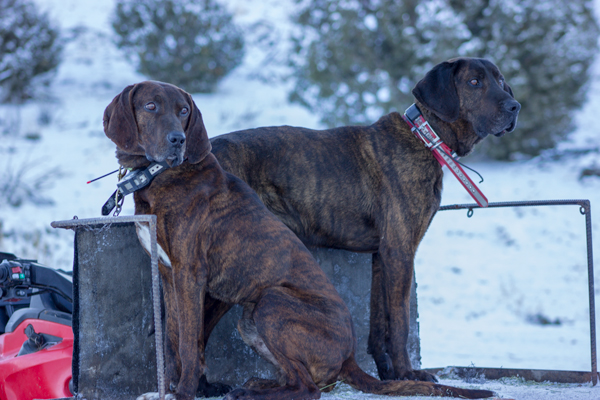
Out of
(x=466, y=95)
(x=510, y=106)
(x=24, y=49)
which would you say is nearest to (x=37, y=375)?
(x=466, y=95)

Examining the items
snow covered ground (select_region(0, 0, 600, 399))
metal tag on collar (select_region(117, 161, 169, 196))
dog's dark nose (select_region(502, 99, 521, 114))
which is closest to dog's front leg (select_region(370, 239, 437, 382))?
snow covered ground (select_region(0, 0, 600, 399))

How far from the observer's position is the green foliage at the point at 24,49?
43.8ft

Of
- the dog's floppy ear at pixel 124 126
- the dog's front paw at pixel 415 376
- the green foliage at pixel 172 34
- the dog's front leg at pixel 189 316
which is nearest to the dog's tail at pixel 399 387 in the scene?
the dog's front paw at pixel 415 376

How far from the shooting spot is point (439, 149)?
3.55 m

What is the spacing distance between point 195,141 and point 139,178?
0.35 metres

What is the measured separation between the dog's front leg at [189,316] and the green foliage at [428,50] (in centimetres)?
1071

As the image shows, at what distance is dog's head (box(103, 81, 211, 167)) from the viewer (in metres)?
2.81

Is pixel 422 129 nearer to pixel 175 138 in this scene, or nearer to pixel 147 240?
pixel 175 138

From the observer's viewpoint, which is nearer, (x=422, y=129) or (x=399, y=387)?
(x=399, y=387)

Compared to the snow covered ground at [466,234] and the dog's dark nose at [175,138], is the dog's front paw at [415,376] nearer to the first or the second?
the snow covered ground at [466,234]

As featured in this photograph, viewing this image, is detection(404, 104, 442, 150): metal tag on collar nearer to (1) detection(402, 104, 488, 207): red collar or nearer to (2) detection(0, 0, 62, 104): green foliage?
(1) detection(402, 104, 488, 207): red collar

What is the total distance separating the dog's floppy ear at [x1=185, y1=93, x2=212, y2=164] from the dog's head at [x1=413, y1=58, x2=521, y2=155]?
140cm

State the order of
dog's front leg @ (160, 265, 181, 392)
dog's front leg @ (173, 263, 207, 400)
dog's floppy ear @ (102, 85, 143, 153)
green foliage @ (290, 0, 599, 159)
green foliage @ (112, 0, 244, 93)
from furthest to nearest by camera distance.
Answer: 1. green foliage @ (112, 0, 244, 93)
2. green foliage @ (290, 0, 599, 159)
3. dog's front leg @ (160, 265, 181, 392)
4. dog's floppy ear @ (102, 85, 143, 153)
5. dog's front leg @ (173, 263, 207, 400)

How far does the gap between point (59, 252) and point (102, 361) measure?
6.11 meters
